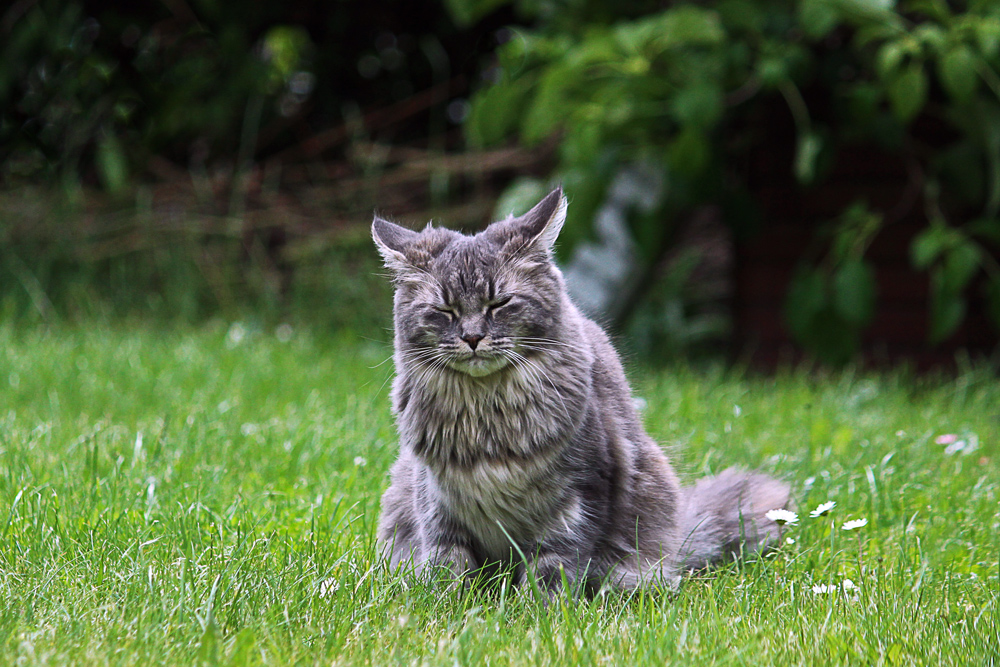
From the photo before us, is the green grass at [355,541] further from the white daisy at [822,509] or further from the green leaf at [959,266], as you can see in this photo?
the green leaf at [959,266]

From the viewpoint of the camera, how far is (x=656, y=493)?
241cm

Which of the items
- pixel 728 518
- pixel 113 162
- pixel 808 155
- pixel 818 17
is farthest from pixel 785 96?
pixel 113 162

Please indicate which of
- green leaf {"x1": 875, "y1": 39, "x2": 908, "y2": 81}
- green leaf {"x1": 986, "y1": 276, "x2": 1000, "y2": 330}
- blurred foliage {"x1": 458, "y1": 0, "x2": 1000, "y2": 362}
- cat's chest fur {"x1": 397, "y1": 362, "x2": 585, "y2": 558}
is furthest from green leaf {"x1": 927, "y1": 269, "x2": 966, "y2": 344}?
cat's chest fur {"x1": 397, "y1": 362, "x2": 585, "y2": 558}

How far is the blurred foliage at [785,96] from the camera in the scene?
166 inches

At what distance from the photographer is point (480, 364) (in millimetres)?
2205

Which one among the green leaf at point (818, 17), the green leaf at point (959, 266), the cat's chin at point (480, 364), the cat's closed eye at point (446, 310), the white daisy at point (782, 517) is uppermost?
the green leaf at point (818, 17)

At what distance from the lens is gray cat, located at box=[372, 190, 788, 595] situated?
7.20 feet

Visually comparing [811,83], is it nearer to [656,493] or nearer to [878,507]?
[878,507]

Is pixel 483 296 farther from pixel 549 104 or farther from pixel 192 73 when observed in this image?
pixel 192 73

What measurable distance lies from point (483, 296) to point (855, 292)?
2902mm

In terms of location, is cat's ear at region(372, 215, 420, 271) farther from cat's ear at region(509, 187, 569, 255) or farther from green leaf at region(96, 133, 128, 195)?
green leaf at region(96, 133, 128, 195)

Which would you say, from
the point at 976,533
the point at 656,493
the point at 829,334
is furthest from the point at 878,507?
the point at 829,334

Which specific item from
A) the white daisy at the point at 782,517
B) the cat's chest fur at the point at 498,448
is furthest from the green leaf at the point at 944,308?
the cat's chest fur at the point at 498,448

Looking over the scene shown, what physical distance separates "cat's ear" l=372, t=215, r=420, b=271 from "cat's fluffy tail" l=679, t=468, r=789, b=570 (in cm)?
99
